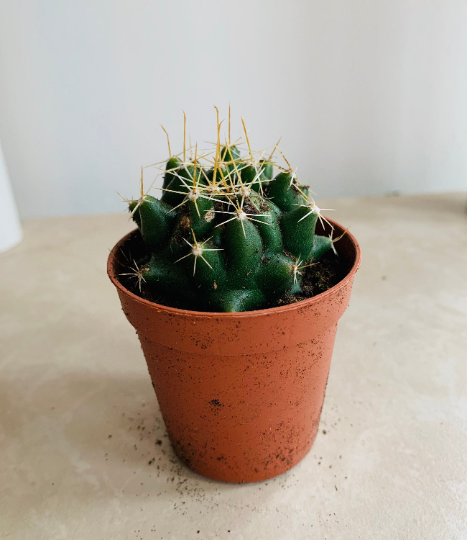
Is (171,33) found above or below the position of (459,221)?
Answer: above

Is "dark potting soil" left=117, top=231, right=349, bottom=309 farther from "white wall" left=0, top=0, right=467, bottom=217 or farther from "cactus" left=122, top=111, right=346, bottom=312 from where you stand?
"white wall" left=0, top=0, right=467, bottom=217

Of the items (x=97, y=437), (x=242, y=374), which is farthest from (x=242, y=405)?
(x=97, y=437)

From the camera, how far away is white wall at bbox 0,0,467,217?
1.99 meters

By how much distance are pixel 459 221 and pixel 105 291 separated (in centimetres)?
149

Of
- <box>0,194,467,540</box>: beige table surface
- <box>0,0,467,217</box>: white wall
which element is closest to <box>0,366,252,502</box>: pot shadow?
<box>0,194,467,540</box>: beige table surface

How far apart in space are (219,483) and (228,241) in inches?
19.2

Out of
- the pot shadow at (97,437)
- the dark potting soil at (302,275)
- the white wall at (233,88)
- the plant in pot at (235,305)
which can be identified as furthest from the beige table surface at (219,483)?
the white wall at (233,88)

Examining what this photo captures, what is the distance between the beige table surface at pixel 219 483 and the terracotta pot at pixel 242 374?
0.07 metres

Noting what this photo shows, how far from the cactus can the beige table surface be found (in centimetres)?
39

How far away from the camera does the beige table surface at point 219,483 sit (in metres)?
0.81

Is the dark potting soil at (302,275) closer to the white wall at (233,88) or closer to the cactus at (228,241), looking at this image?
the cactus at (228,241)

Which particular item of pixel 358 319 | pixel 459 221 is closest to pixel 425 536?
pixel 358 319

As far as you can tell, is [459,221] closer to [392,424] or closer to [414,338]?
[414,338]

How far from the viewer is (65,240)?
2.02 m
